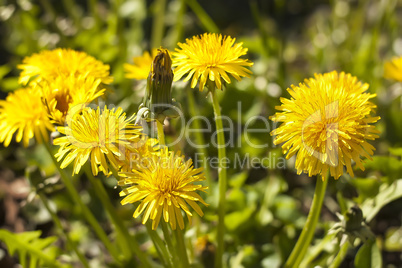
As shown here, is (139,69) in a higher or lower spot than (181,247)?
higher

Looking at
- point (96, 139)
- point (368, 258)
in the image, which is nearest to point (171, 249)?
point (96, 139)

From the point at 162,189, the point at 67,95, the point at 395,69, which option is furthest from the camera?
the point at 395,69

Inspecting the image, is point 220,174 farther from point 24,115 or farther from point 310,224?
point 24,115

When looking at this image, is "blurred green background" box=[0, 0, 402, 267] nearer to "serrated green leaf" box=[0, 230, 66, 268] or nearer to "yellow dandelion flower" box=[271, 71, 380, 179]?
"serrated green leaf" box=[0, 230, 66, 268]

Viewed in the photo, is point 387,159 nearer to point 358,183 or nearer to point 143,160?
point 358,183

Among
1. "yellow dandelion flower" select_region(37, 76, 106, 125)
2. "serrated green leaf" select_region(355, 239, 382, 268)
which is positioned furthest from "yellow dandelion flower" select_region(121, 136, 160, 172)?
"serrated green leaf" select_region(355, 239, 382, 268)
